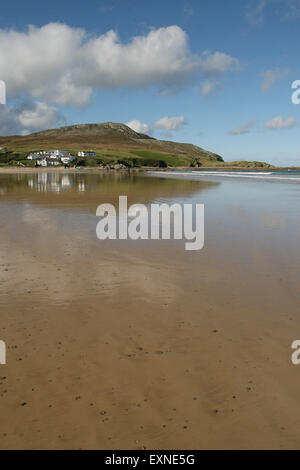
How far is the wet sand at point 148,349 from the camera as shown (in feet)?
12.7

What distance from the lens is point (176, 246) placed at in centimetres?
1202

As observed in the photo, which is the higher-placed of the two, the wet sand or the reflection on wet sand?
the reflection on wet sand

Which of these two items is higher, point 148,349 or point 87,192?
point 87,192

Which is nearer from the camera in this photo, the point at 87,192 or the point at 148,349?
the point at 148,349

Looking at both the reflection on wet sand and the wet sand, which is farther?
Answer: the reflection on wet sand

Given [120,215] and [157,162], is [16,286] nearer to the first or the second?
[120,215]

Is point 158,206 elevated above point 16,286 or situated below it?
above

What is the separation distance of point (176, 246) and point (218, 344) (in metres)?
6.62

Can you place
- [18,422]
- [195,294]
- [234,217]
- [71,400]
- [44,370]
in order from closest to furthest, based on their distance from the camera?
[18,422] < [71,400] < [44,370] < [195,294] < [234,217]

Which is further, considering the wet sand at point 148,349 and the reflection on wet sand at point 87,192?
the reflection on wet sand at point 87,192

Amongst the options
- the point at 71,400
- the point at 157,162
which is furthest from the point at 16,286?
the point at 157,162

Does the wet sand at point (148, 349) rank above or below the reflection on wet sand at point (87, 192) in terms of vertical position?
below

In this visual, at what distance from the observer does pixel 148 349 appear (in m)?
5.44

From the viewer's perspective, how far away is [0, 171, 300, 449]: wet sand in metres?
3.87
